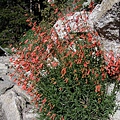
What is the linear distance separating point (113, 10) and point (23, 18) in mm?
7333

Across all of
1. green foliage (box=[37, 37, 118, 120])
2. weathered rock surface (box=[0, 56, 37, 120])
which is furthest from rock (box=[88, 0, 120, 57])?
weathered rock surface (box=[0, 56, 37, 120])

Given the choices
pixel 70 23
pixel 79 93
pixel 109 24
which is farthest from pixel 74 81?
pixel 70 23

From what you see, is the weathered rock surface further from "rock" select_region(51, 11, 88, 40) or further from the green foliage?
"rock" select_region(51, 11, 88, 40)

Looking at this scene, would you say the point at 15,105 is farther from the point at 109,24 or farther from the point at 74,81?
the point at 109,24

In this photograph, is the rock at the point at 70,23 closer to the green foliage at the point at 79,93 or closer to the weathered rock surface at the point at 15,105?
the green foliage at the point at 79,93

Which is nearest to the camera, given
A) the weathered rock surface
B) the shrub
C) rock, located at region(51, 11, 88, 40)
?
the shrub

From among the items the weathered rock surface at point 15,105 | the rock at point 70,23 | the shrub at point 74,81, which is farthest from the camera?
the weathered rock surface at point 15,105

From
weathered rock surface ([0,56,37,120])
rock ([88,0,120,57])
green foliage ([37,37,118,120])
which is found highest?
rock ([88,0,120,57])

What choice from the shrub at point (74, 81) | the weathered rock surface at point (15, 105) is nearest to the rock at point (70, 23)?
the shrub at point (74, 81)

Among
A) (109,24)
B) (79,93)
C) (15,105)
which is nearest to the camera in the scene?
(79,93)

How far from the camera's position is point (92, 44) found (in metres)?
3.42

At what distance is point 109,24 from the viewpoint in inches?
143

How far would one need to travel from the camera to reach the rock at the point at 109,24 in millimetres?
3488

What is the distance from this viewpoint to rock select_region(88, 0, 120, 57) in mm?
3488
